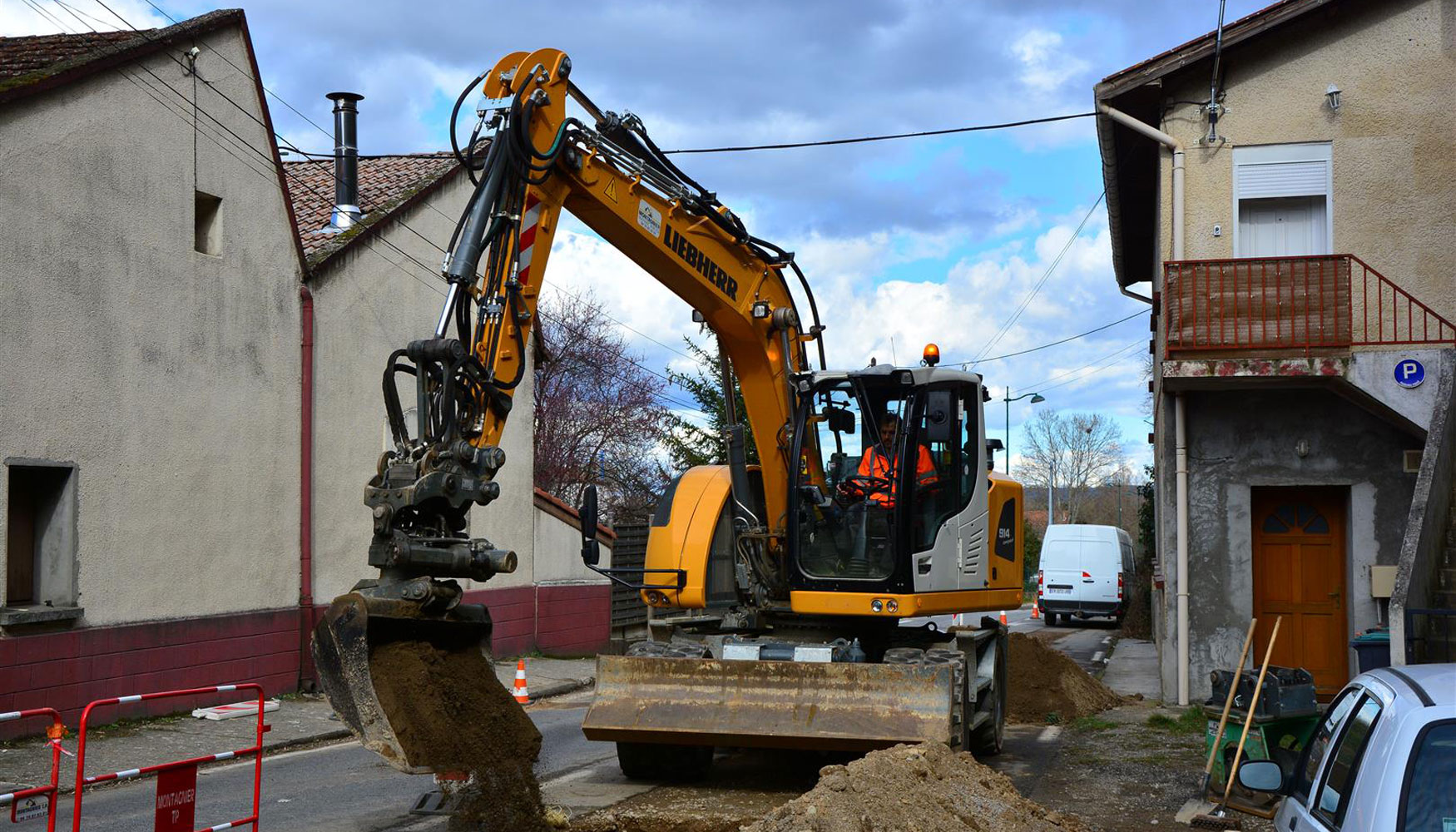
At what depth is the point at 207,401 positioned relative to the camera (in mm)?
14742

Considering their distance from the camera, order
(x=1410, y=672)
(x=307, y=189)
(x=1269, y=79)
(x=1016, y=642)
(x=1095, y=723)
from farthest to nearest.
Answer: (x=307, y=189)
(x=1016, y=642)
(x=1269, y=79)
(x=1095, y=723)
(x=1410, y=672)

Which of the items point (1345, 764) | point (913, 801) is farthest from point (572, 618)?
point (1345, 764)

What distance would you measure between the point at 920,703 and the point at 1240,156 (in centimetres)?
868

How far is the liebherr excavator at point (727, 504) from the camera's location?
761 cm

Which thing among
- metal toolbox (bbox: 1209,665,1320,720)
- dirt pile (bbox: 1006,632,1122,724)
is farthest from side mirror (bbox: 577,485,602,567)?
dirt pile (bbox: 1006,632,1122,724)

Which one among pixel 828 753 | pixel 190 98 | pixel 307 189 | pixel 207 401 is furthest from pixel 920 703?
pixel 307 189

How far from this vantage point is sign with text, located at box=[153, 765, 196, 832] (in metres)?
7.08

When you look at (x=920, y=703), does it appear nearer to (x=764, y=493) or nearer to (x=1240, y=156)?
(x=764, y=493)

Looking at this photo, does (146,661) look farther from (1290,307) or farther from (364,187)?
(1290,307)

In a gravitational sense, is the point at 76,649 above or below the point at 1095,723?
above

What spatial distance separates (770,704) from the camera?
9.38 meters

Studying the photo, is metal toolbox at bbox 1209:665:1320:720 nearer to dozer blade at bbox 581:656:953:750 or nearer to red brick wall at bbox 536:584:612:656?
dozer blade at bbox 581:656:953:750

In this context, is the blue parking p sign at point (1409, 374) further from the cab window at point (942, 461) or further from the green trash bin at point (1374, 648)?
the cab window at point (942, 461)

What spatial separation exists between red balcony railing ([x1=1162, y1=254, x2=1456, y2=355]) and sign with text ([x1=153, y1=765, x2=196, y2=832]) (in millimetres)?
10458
